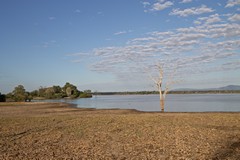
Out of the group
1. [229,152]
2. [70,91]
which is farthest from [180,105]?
[70,91]

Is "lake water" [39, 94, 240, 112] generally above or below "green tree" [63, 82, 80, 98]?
below

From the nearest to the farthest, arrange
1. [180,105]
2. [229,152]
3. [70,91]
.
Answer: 1. [229,152]
2. [180,105]
3. [70,91]

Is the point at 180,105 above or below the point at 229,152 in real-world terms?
below

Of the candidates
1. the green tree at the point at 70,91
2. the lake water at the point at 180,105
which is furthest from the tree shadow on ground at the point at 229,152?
the green tree at the point at 70,91

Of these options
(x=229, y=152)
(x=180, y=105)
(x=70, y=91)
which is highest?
(x=70, y=91)

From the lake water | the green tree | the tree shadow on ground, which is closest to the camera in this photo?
the tree shadow on ground

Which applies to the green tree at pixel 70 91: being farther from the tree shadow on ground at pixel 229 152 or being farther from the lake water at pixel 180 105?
the tree shadow on ground at pixel 229 152

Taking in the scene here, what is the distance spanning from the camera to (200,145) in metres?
11.1

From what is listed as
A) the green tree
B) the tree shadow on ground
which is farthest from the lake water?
the green tree

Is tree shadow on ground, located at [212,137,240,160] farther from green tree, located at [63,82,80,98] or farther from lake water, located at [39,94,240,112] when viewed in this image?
green tree, located at [63,82,80,98]

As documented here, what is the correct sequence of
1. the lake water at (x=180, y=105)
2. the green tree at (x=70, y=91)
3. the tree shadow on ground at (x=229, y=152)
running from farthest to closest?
the green tree at (x=70, y=91), the lake water at (x=180, y=105), the tree shadow on ground at (x=229, y=152)

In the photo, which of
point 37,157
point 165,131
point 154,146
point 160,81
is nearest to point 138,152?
point 154,146

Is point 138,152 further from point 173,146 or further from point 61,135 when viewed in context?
point 61,135

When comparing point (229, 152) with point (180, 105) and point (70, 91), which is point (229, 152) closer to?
point (180, 105)
